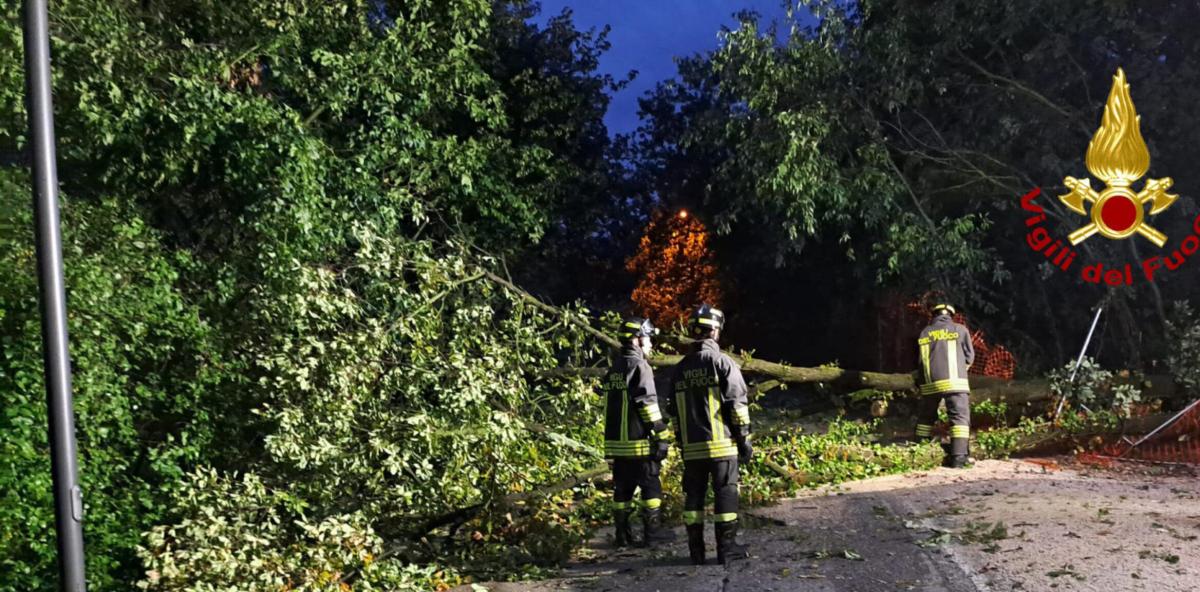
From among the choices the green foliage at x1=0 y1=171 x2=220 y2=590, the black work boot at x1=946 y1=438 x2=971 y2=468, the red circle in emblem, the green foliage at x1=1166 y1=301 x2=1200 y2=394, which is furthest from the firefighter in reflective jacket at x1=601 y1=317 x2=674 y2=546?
the red circle in emblem

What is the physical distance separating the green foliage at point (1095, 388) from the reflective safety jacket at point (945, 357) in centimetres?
227

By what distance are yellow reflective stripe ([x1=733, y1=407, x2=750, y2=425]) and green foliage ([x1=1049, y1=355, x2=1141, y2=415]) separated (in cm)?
650

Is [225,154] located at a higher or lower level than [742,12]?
lower

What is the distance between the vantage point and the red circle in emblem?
10938 mm

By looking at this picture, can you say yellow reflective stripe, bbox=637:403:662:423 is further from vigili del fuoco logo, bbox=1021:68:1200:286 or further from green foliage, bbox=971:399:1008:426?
vigili del fuoco logo, bbox=1021:68:1200:286

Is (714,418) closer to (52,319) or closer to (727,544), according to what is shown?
(727,544)

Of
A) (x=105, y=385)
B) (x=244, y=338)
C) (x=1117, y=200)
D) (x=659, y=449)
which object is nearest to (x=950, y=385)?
(x=659, y=449)

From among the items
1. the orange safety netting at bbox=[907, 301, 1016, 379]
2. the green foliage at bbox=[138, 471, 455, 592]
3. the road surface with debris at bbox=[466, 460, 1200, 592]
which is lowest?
the road surface with debris at bbox=[466, 460, 1200, 592]

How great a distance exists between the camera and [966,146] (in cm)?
1280

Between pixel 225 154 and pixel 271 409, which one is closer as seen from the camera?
pixel 271 409

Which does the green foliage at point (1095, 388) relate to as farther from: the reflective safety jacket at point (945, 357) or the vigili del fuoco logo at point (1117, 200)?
the reflective safety jacket at point (945, 357)

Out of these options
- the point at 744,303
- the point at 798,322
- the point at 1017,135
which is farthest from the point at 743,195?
the point at 744,303

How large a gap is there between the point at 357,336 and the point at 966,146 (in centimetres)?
967

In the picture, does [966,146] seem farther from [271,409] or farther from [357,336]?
[271,409]
